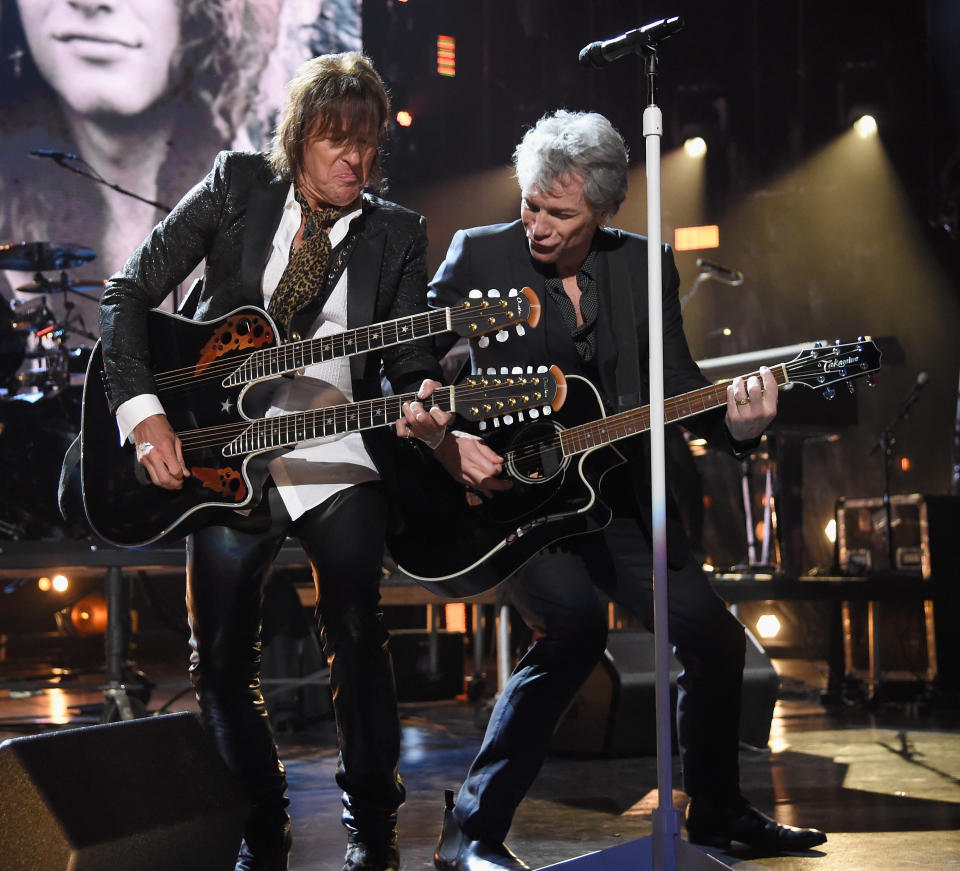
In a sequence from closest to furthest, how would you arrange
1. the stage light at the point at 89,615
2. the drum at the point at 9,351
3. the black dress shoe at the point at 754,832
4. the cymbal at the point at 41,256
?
the black dress shoe at the point at 754,832 → the drum at the point at 9,351 → the cymbal at the point at 41,256 → the stage light at the point at 89,615

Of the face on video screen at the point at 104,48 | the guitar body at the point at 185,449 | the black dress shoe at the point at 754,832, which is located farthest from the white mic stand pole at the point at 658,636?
the face on video screen at the point at 104,48

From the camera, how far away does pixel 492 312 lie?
95.9 inches

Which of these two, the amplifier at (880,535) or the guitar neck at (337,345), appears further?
the amplifier at (880,535)

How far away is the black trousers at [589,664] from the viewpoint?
260 cm

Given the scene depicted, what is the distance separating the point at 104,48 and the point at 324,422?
6.37 meters

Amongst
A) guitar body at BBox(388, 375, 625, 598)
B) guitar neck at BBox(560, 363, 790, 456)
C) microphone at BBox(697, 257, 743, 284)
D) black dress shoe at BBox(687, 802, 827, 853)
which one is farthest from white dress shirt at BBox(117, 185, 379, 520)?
microphone at BBox(697, 257, 743, 284)

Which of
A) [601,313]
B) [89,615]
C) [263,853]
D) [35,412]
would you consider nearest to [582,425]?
[601,313]

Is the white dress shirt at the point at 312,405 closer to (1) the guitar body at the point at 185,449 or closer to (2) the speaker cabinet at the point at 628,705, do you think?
(1) the guitar body at the point at 185,449

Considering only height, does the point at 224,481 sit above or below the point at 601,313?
below

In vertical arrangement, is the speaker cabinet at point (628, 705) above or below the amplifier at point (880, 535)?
below

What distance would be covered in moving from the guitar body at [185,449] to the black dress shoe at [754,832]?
1506 mm

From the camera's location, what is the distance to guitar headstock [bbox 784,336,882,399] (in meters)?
2.54

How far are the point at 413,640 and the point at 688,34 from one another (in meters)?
7.02

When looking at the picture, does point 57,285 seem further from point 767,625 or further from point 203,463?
point 767,625
